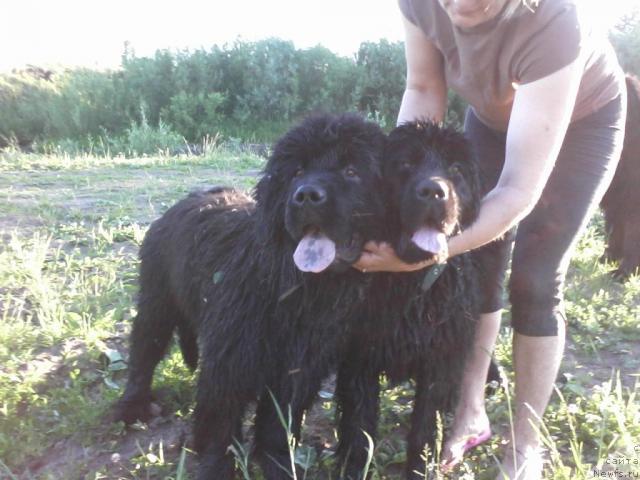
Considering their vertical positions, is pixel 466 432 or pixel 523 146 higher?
pixel 523 146

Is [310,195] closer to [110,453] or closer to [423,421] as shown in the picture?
[423,421]

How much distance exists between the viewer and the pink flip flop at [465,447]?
280 cm

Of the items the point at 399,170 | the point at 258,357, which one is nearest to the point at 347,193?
the point at 399,170

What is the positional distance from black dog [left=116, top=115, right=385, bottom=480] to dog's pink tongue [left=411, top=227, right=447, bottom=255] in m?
0.22

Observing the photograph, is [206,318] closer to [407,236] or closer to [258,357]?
[258,357]

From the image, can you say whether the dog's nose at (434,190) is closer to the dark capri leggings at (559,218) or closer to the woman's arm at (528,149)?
the woman's arm at (528,149)

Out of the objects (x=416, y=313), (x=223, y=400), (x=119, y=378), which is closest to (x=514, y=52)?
(x=416, y=313)

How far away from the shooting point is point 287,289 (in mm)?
2584

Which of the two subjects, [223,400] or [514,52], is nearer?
[514,52]

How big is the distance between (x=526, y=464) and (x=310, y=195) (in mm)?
1432

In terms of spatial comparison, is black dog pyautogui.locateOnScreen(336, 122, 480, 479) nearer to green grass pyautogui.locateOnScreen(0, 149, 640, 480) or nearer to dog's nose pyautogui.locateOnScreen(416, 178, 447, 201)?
dog's nose pyautogui.locateOnScreen(416, 178, 447, 201)

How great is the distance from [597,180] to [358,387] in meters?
1.33

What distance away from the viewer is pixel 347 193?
97.3 inches

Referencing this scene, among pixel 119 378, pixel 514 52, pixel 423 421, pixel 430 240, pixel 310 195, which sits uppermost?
pixel 514 52
